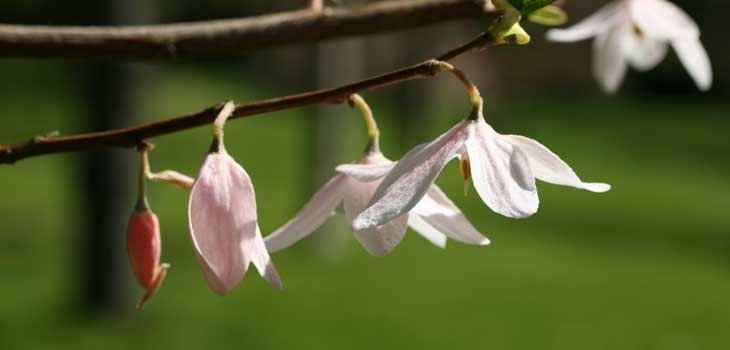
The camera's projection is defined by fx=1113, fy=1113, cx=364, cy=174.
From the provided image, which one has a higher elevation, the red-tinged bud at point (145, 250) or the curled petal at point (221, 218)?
the curled petal at point (221, 218)

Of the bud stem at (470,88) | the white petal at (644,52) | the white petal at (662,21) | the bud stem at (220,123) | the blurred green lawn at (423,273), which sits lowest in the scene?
the blurred green lawn at (423,273)

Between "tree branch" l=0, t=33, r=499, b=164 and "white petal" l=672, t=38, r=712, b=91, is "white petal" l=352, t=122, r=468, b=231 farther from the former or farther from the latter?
"white petal" l=672, t=38, r=712, b=91

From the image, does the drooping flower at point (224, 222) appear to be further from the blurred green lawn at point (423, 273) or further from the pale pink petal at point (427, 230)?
the blurred green lawn at point (423, 273)

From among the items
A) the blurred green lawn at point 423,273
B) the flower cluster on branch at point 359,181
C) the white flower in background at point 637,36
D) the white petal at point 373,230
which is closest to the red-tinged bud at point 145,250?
the flower cluster on branch at point 359,181

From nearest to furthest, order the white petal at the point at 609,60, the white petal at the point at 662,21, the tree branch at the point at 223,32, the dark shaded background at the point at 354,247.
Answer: the tree branch at the point at 223,32 < the white petal at the point at 662,21 < the white petal at the point at 609,60 < the dark shaded background at the point at 354,247

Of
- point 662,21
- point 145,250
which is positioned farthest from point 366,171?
point 662,21

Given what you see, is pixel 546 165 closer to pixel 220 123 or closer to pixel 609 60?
pixel 220 123

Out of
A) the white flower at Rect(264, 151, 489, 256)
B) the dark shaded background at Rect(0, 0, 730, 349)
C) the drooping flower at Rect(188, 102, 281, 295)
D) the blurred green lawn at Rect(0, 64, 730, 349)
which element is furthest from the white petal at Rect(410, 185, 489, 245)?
the blurred green lawn at Rect(0, 64, 730, 349)

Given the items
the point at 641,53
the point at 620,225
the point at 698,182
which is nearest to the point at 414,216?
the point at 641,53
